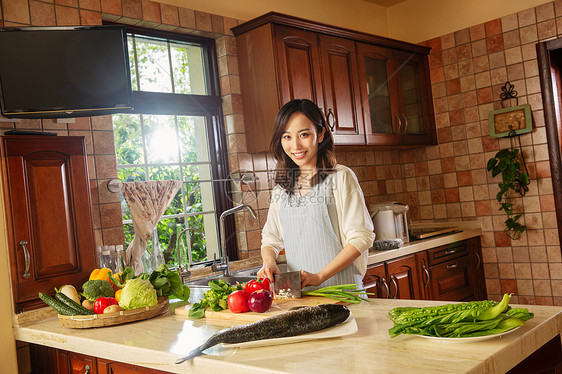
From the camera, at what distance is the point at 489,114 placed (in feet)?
12.7

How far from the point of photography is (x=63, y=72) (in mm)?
2254

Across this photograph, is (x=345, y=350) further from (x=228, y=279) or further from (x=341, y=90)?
(x=341, y=90)

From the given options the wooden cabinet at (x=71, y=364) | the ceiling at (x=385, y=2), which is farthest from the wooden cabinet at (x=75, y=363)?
the ceiling at (x=385, y=2)

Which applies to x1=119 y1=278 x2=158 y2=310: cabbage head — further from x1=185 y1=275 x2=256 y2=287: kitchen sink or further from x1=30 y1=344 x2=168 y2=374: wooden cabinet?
x1=185 y1=275 x2=256 y2=287: kitchen sink

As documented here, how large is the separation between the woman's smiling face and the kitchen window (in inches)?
38.7

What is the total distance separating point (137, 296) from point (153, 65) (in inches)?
62.8

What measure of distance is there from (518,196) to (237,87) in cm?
212

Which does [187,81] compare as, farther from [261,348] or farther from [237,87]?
[261,348]

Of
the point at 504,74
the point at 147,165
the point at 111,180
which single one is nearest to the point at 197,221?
the point at 147,165

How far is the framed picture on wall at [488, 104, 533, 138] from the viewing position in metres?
3.68

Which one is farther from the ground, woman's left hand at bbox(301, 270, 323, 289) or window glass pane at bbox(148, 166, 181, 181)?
window glass pane at bbox(148, 166, 181, 181)

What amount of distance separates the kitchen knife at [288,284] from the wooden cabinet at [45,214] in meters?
0.94

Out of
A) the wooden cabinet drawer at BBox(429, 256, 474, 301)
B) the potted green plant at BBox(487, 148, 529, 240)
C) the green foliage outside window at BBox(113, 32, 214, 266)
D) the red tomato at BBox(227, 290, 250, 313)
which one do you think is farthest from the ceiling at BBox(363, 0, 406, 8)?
the red tomato at BBox(227, 290, 250, 313)

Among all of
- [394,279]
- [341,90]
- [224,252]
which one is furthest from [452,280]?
[224,252]
